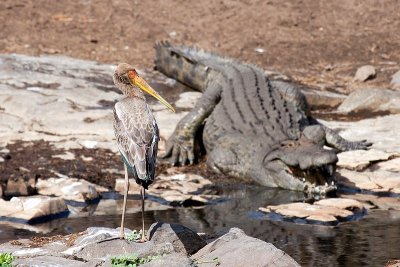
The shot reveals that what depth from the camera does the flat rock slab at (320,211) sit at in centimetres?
780

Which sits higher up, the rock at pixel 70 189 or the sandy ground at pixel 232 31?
the sandy ground at pixel 232 31

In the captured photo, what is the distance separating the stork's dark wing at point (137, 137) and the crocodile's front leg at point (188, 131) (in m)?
4.28

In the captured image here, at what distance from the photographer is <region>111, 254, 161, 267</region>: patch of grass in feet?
17.7

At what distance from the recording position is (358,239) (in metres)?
7.04

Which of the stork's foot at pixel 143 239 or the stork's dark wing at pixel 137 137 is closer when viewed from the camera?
the stork's dark wing at pixel 137 137

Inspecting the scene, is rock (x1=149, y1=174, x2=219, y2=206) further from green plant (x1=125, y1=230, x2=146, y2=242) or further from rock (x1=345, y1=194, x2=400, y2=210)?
green plant (x1=125, y1=230, x2=146, y2=242)

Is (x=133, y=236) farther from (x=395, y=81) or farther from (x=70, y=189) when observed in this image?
(x=395, y=81)

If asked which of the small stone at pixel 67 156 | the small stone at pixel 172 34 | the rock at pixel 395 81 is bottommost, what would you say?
the small stone at pixel 67 156

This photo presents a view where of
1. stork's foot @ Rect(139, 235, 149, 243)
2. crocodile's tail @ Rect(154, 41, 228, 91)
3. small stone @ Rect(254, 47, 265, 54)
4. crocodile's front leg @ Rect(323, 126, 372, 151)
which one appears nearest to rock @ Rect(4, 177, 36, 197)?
stork's foot @ Rect(139, 235, 149, 243)

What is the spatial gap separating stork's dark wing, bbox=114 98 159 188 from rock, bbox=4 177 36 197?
2.80m

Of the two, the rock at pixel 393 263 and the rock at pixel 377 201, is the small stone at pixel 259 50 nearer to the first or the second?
the rock at pixel 377 201

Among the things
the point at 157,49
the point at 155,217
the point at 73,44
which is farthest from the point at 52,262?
the point at 73,44

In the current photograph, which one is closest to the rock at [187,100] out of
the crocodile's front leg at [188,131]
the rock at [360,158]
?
the crocodile's front leg at [188,131]

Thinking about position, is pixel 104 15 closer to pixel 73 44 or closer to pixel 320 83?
pixel 73 44
